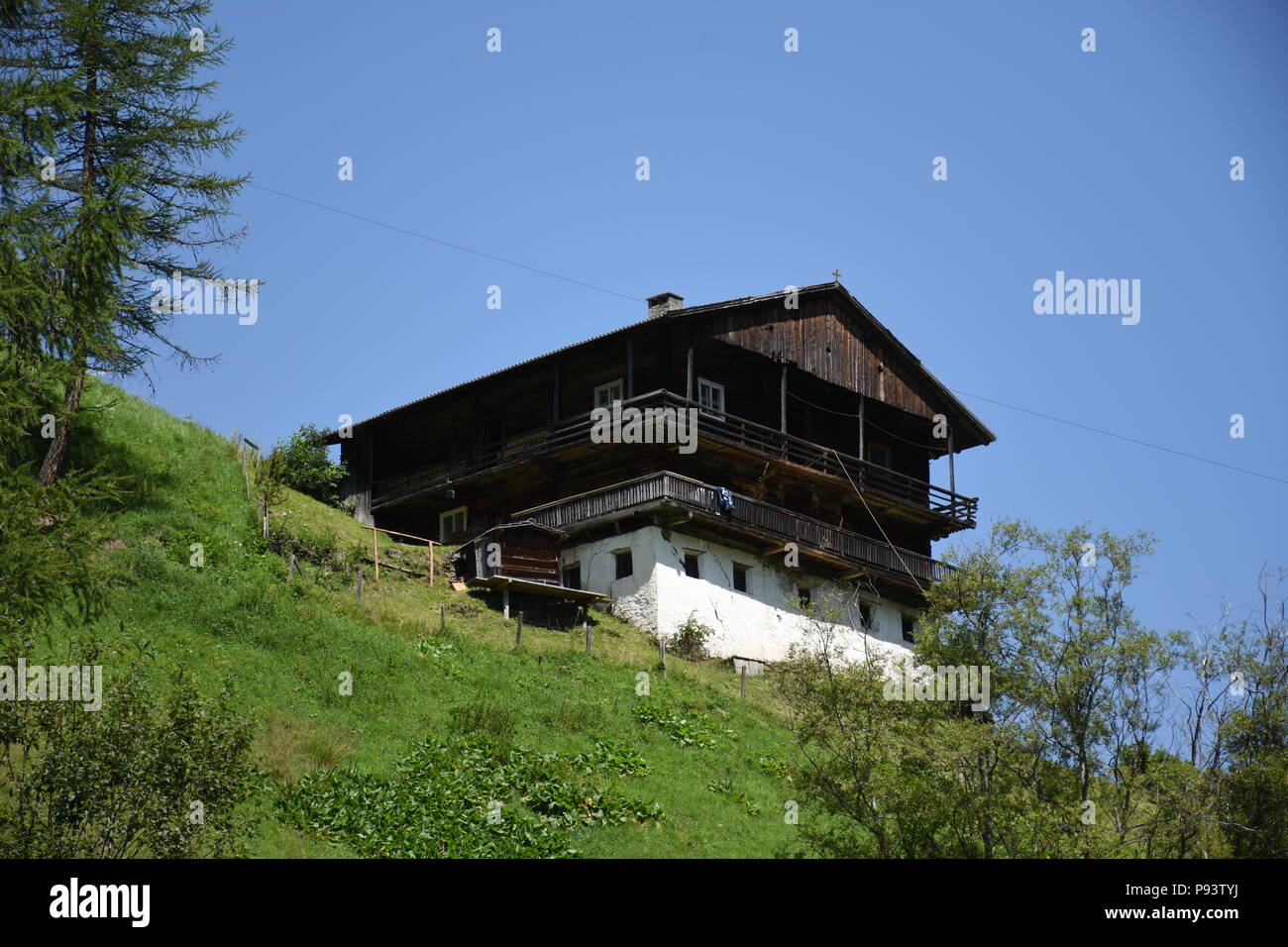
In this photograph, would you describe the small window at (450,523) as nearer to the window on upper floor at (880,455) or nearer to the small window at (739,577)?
the small window at (739,577)

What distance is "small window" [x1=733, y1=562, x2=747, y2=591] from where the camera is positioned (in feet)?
138

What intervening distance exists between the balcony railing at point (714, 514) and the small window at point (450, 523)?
A: 4326mm

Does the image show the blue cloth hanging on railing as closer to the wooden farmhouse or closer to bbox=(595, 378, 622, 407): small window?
the wooden farmhouse

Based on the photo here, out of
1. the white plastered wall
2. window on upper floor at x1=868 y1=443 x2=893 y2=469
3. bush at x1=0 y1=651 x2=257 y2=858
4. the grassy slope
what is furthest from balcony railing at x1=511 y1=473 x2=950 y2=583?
bush at x1=0 y1=651 x2=257 y2=858

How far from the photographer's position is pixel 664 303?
43.4 m

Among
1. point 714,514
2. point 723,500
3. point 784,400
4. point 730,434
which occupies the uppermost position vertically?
point 784,400

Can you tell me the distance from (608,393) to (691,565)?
611 centimetres

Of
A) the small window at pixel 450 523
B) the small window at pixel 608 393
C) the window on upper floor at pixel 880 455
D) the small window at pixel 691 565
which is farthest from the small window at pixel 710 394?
the small window at pixel 450 523

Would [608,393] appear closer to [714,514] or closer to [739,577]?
[714,514]

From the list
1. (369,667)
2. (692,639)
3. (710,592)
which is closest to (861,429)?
(710,592)

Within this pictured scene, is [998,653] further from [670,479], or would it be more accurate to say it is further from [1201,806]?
[670,479]
